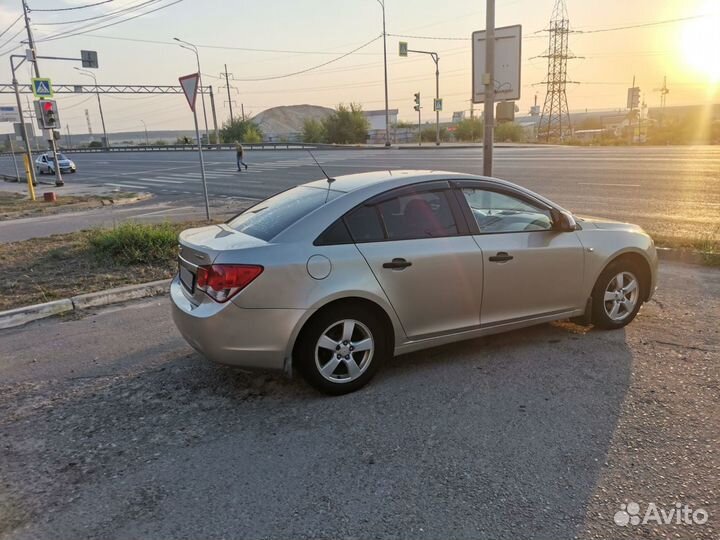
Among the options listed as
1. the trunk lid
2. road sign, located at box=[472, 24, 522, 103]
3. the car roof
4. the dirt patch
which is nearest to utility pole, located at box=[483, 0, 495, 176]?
road sign, located at box=[472, 24, 522, 103]

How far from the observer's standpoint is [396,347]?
4.21 m

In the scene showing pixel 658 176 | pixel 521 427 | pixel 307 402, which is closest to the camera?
pixel 521 427

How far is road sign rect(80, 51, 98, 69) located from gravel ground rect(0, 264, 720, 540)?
31417 millimetres

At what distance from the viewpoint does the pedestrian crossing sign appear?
22453 millimetres

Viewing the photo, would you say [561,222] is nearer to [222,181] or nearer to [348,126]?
[222,181]

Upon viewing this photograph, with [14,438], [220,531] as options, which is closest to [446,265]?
[220,531]

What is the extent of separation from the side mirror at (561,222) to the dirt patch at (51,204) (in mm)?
14661

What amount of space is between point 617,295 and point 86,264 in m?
6.88

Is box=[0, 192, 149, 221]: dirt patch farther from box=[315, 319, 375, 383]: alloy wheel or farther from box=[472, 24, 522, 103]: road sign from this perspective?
box=[315, 319, 375, 383]: alloy wheel

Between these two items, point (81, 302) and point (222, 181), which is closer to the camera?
point (81, 302)

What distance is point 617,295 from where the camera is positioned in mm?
5039

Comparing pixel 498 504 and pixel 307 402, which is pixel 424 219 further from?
pixel 498 504

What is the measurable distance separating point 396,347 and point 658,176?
15908mm

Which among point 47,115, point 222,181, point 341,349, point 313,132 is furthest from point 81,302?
point 313,132
